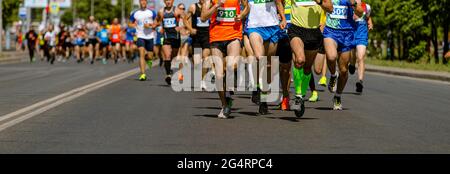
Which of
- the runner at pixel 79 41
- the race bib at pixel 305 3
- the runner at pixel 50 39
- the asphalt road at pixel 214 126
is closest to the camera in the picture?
the asphalt road at pixel 214 126

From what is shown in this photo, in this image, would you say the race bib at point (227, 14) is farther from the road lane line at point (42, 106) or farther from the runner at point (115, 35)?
the runner at point (115, 35)

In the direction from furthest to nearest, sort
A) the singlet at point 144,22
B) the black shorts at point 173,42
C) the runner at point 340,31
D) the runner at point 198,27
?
the singlet at point 144,22, the black shorts at point 173,42, the runner at point 198,27, the runner at point 340,31

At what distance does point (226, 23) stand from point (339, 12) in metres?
1.98

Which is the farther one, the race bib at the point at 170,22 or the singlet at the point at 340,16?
the race bib at the point at 170,22

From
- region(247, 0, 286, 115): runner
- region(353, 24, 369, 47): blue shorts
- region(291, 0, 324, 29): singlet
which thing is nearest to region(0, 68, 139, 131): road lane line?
region(247, 0, 286, 115): runner

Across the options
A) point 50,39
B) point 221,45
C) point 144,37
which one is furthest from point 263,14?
point 50,39

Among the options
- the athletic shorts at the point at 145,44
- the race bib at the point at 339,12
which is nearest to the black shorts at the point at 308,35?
the race bib at the point at 339,12

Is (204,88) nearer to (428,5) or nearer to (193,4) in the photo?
(193,4)

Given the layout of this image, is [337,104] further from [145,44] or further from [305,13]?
[145,44]

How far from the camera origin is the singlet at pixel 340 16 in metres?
14.5

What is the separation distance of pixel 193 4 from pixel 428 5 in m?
30.2

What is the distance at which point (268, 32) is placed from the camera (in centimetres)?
1399

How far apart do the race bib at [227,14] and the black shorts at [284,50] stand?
110cm

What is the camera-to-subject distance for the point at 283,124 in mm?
12164
